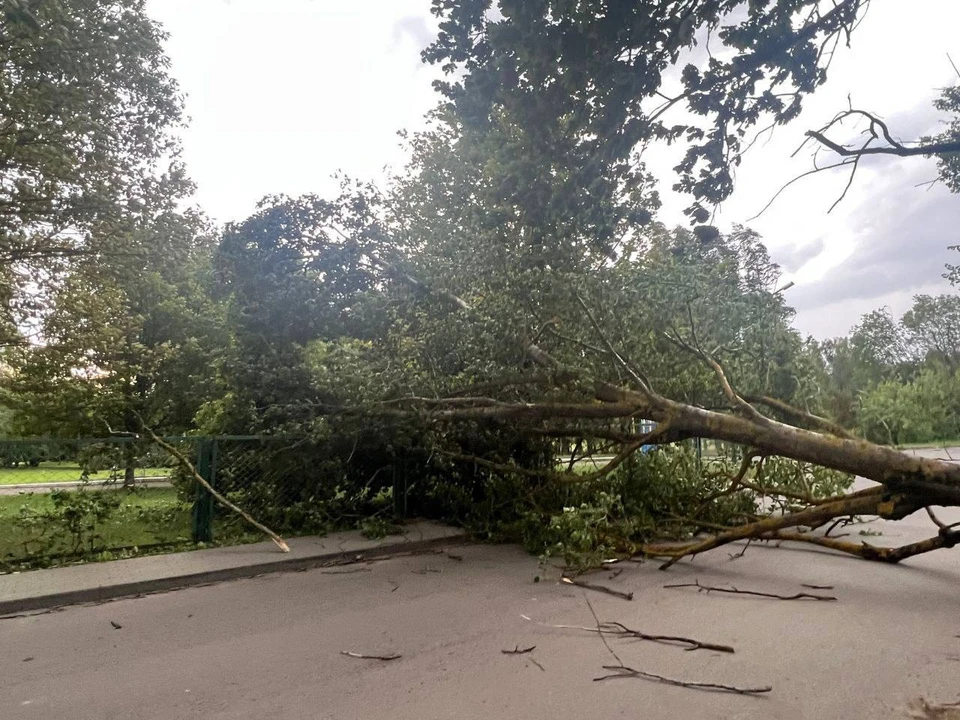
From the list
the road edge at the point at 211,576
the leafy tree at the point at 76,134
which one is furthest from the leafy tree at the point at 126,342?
the road edge at the point at 211,576

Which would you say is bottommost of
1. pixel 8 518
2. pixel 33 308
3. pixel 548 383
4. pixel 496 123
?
pixel 8 518

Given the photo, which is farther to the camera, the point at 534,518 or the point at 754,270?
the point at 754,270

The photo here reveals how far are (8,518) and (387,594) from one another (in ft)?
14.8

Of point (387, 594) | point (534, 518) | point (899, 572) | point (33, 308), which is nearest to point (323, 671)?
point (387, 594)

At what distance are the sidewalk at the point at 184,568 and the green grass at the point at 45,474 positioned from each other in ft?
3.16

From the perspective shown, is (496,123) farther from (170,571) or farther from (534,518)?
(170,571)

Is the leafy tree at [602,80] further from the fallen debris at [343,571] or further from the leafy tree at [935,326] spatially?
the leafy tree at [935,326]

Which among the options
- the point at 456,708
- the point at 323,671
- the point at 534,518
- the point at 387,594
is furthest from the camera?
the point at 534,518

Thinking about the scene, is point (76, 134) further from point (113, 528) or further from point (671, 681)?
point (671, 681)

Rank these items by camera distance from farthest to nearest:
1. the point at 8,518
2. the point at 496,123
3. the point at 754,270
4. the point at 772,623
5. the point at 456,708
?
the point at 754,270 → the point at 8,518 → the point at 496,123 → the point at 772,623 → the point at 456,708

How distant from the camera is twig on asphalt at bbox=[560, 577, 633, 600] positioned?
5.96m

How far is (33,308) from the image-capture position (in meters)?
12.9

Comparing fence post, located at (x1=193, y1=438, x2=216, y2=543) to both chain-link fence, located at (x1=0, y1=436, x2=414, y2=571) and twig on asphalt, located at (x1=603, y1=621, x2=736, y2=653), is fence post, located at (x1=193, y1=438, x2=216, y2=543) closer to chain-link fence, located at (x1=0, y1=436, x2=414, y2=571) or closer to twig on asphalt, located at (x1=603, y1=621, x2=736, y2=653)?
chain-link fence, located at (x1=0, y1=436, x2=414, y2=571)

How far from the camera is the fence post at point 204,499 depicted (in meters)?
8.22
